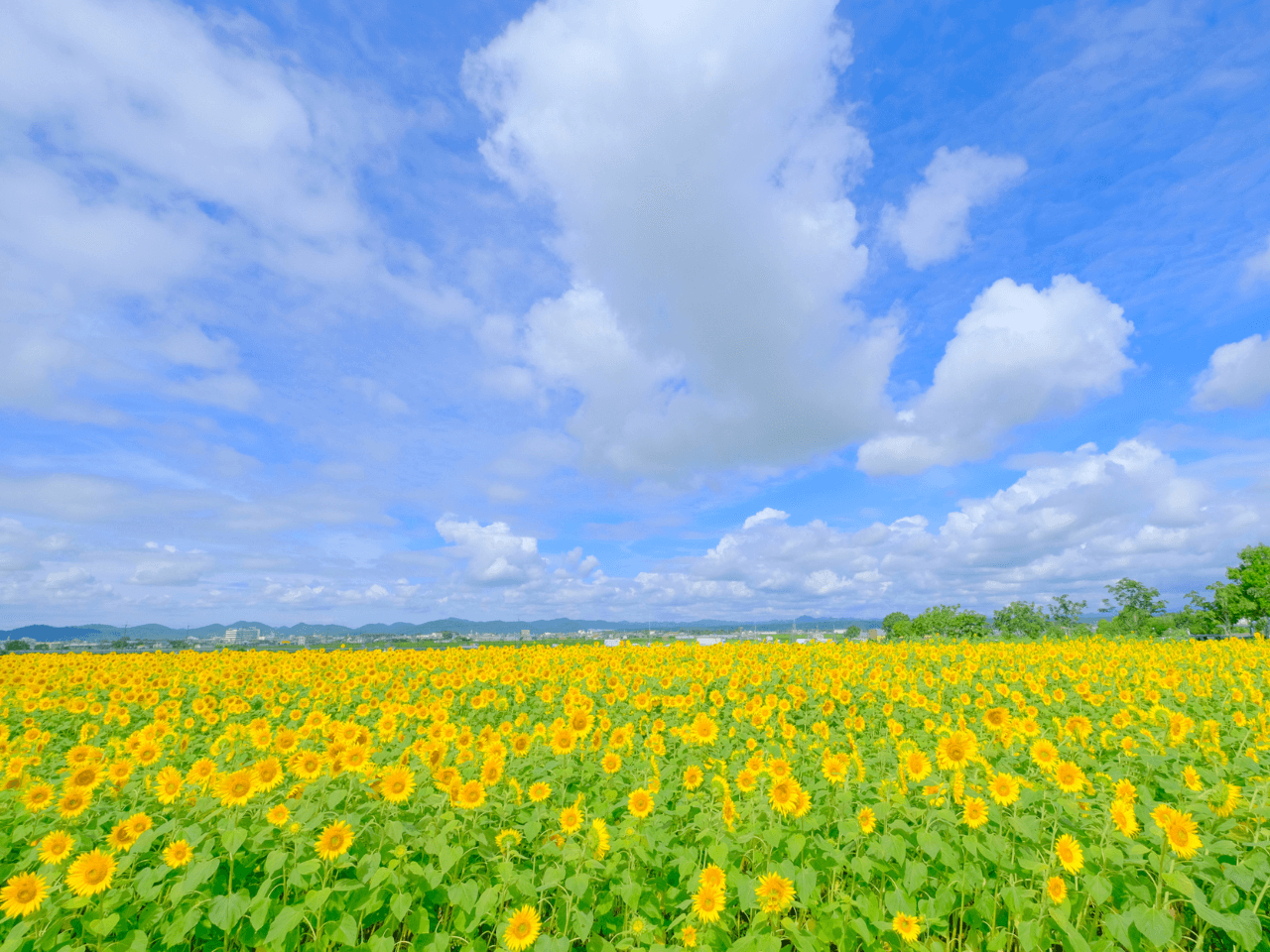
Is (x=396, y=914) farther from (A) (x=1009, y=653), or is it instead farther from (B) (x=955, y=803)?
(A) (x=1009, y=653)

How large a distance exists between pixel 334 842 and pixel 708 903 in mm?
2523

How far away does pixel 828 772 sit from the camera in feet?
17.2

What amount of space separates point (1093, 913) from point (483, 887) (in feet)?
14.2

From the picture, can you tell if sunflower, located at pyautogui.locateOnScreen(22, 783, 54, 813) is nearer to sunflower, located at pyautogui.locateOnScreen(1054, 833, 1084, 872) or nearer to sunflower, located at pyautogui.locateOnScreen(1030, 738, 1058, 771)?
sunflower, located at pyautogui.locateOnScreen(1054, 833, 1084, 872)

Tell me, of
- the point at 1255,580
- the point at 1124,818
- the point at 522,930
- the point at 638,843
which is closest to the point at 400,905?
the point at 522,930

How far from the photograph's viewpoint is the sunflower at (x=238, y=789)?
14.8 ft

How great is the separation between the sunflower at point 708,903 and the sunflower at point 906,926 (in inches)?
41.3

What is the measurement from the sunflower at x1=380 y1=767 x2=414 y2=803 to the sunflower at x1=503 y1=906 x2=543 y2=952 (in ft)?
4.95

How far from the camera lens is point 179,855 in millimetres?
4086

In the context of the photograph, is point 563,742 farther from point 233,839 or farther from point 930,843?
point 930,843

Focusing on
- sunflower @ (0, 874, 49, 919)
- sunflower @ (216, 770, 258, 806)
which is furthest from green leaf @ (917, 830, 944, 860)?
sunflower @ (0, 874, 49, 919)

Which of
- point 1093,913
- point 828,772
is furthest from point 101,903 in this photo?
point 1093,913

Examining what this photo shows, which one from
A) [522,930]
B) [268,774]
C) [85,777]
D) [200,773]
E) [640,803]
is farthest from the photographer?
[85,777]

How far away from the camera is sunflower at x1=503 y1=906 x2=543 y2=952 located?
3557mm
